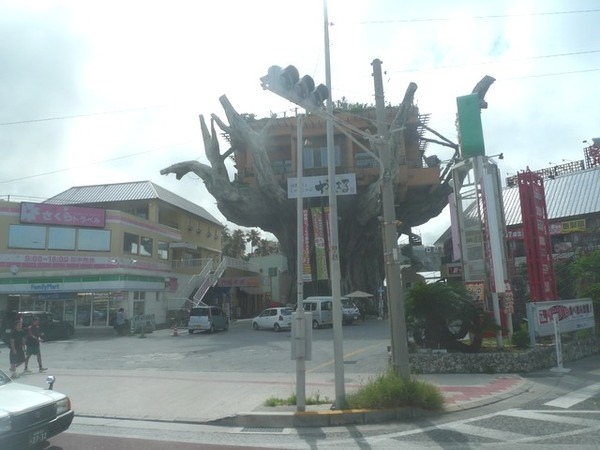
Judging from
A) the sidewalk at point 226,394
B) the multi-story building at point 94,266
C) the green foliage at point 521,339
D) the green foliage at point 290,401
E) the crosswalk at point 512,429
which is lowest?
the crosswalk at point 512,429

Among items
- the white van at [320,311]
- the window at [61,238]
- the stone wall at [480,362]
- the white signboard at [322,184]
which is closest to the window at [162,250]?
the window at [61,238]

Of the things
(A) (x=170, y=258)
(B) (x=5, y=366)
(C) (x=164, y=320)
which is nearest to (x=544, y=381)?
(B) (x=5, y=366)

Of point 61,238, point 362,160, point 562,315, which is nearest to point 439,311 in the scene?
point 562,315

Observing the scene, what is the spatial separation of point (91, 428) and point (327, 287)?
37.5m

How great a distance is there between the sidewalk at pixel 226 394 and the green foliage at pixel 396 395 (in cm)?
20

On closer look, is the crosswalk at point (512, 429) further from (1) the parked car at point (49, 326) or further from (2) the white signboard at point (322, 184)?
(2) the white signboard at point (322, 184)

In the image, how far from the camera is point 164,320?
37.8 metres

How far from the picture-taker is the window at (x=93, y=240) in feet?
118

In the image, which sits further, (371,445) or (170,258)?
(170,258)

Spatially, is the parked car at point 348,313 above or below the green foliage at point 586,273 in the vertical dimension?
below

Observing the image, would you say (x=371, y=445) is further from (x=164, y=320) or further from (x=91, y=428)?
(x=164, y=320)

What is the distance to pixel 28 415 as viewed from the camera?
6.60m

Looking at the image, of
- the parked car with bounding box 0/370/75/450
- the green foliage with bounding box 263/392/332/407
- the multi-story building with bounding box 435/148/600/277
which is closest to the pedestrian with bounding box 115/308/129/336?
the green foliage with bounding box 263/392/332/407

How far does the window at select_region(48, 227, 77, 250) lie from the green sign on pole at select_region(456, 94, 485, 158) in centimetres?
2802
